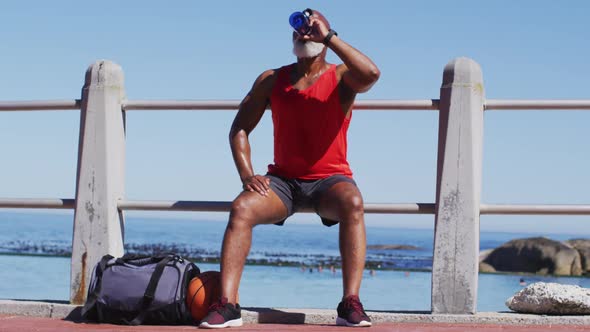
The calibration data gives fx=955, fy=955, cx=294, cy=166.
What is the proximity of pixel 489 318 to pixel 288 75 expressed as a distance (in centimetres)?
157

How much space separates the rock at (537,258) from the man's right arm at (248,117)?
27157mm

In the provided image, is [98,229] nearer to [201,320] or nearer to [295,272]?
[201,320]

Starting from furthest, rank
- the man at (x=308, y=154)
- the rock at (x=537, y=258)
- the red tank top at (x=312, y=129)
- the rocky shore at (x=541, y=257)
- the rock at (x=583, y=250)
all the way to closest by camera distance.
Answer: the rock at (x=537, y=258)
the rocky shore at (x=541, y=257)
the rock at (x=583, y=250)
the red tank top at (x=312, y=129)
the man at (x=308, y=154)

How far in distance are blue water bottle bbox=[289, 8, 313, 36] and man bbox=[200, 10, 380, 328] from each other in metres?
0.02

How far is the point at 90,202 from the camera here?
5.09m

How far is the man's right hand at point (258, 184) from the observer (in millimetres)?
4609

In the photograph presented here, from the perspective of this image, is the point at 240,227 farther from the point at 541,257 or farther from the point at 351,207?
the point at 541,257

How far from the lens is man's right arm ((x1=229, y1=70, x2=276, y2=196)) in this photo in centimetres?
479

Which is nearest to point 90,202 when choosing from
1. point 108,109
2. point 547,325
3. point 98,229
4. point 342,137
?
point 98,229

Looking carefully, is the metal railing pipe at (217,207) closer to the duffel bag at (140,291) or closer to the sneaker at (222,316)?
the duffel bag at (140,291)

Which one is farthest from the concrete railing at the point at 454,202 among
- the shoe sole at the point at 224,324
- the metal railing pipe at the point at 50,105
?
the shoe sole at the point at 224,324

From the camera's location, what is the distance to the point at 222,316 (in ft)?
14.1

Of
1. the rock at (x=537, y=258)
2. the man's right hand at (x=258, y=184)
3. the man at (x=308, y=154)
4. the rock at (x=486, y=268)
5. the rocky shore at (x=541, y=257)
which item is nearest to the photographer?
the man at (x=308, y=154)

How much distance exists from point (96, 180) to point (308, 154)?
1.18m
